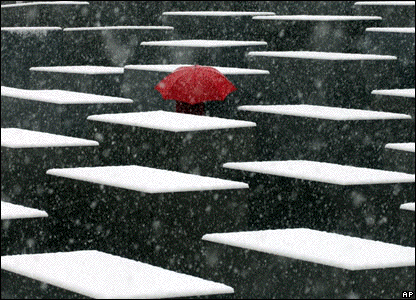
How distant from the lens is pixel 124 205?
8.28 metres

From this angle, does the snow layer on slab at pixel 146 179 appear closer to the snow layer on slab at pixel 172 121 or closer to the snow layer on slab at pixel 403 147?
the snow layer on slab at pixel 172 121

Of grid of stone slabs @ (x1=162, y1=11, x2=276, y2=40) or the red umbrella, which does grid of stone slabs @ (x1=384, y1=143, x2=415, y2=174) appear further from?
grid of stone slabs @ (x1=162, y1=11, x2=276, y2=40)

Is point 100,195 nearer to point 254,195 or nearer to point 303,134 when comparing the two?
point 254,195

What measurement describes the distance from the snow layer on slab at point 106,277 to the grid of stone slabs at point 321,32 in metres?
6.84

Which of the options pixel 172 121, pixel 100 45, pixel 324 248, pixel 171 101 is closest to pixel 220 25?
pixel 100 45

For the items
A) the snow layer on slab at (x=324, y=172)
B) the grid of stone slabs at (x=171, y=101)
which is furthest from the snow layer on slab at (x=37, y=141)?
the grid of stone slabs at (x=171, y=101)

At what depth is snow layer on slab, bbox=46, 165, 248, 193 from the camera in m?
8.08

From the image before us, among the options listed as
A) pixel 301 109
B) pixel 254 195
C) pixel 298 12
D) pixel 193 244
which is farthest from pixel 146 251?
pixel 298 12

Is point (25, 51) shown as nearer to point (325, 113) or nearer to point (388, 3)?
point (388, 3)

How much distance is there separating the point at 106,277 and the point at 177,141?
2.91m

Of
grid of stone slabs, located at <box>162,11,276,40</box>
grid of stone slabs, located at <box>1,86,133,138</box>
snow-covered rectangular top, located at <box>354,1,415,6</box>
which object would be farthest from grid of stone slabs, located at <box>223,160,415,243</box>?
grid of stone slabs, located at <box>162,11,276,40</box>

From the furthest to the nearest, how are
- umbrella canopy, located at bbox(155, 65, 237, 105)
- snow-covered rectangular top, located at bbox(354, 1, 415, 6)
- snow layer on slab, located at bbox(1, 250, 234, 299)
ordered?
snow-covered rectangular top, located at bbox(354, 1, 415, 6)
umbrella canopy, located at bbox(155, 65, 237, 105)
snow layer on slab, located at bbox(1, 250, 234, 299)

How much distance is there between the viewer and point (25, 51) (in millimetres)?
14984

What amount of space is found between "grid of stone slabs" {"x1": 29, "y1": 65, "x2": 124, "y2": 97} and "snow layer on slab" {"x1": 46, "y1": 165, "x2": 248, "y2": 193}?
3843mm
